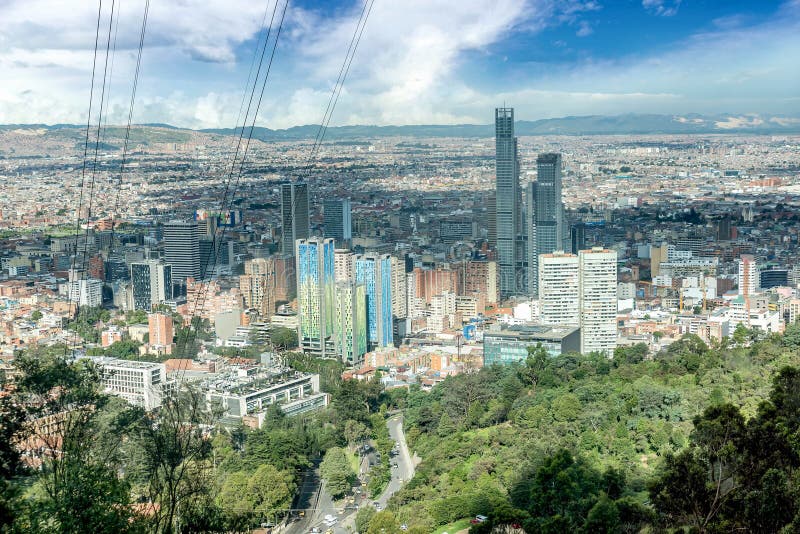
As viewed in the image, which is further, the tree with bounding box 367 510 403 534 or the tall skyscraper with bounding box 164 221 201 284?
the tall skyscraper with bounding box 164 221 201 284

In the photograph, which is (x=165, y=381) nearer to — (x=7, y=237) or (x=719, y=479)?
(x=719, y=479)

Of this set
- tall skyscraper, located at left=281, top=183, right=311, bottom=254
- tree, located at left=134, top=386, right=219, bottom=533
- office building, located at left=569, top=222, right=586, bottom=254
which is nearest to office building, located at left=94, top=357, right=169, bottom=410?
tree, located at left=134, top=386, right=219, bottom=533

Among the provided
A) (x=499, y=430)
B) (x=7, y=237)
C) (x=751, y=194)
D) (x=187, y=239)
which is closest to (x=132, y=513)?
(x=499, y=430)

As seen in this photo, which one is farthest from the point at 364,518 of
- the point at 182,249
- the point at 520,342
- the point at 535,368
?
the point at 182,249

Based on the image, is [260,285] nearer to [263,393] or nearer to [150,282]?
[150,282]

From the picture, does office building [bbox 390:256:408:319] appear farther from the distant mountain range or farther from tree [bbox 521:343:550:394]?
tree [bbox 521:343:550:394]
